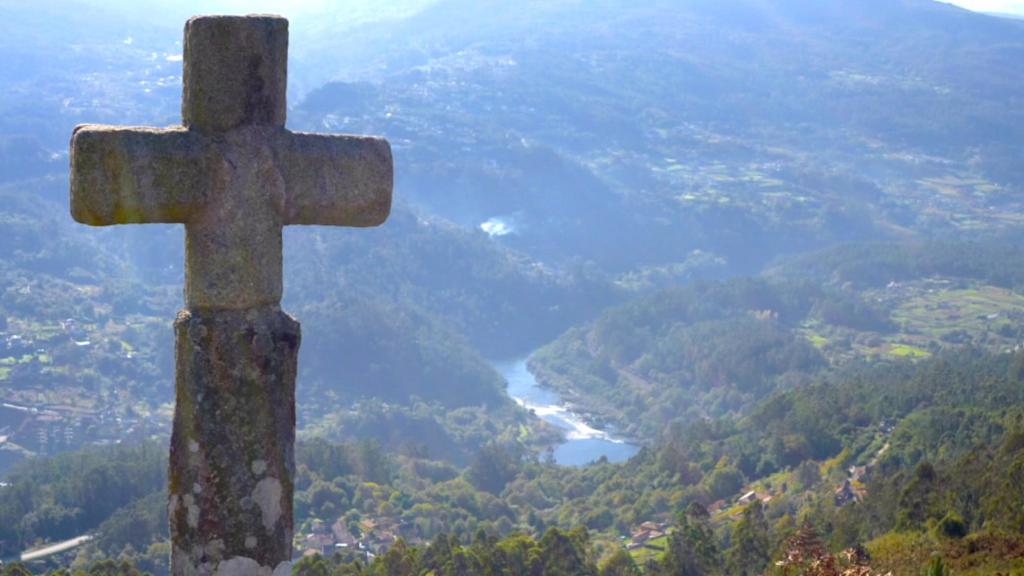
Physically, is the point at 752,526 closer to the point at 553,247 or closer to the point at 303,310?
the point at 303,310

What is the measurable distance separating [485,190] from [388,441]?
7623 cm

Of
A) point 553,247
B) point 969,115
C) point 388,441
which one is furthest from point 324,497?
point 969,115

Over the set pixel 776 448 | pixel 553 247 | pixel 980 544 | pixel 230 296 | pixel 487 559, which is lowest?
pixel 553 247

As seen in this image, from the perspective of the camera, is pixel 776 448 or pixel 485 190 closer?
pixel 776 448

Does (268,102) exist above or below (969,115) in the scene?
above

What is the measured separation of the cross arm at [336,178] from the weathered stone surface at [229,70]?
0.18m

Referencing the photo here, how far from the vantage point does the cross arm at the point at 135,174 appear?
13.6 ft

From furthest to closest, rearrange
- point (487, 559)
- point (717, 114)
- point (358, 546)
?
point (717, 114)
point (358, 546)
point (487, 559)

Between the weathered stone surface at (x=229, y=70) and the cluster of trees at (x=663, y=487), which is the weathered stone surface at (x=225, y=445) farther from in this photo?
the cluster of trees at (x=663, y=487)

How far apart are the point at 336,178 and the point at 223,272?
61 centimetres

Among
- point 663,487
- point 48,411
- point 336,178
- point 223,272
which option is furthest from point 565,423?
point 223,272

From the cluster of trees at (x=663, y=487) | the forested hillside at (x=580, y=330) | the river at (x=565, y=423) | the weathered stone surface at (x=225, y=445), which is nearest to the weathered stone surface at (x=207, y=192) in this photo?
the weathered stone surface at (x=225, y=445)

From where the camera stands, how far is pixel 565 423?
8912 centimetres

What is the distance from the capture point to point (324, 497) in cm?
5047
